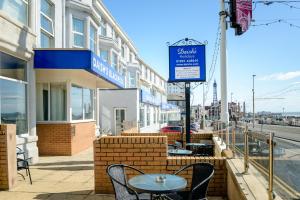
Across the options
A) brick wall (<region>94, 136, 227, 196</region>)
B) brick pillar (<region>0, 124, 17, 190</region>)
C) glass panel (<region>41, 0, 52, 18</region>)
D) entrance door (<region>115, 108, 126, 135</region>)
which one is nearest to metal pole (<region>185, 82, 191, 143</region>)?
brick wall (<region>94, 136, 227, 196</region>)

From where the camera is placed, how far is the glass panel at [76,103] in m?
13.6

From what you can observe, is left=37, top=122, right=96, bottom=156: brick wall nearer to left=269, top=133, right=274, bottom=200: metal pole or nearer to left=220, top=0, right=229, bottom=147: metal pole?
left=220, top=0, right=229, bottom=147: metal pole

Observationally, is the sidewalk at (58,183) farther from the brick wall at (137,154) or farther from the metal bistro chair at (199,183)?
the metal bistro chair at (199,183)

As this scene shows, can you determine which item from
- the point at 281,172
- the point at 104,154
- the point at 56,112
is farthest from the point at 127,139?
the point at 56,112

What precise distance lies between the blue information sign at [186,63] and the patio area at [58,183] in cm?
411

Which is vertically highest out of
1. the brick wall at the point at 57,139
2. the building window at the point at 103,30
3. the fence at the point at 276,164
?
the building window at the point at 103,30

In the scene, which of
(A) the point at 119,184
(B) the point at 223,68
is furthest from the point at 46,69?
(A) the point at 119,184

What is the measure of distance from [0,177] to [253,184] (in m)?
5.23

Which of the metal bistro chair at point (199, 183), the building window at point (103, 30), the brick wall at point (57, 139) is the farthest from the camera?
the building window at point (103, 30)

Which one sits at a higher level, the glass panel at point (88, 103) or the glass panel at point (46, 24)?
the glass panel at point (46, 24)

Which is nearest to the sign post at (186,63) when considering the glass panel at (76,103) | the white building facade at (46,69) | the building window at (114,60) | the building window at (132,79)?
the white building facade at (46,69)

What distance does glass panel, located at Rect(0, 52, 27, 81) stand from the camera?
30.0ft

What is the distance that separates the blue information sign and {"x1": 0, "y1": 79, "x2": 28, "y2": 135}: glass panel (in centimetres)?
481

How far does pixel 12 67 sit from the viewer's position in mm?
9727
